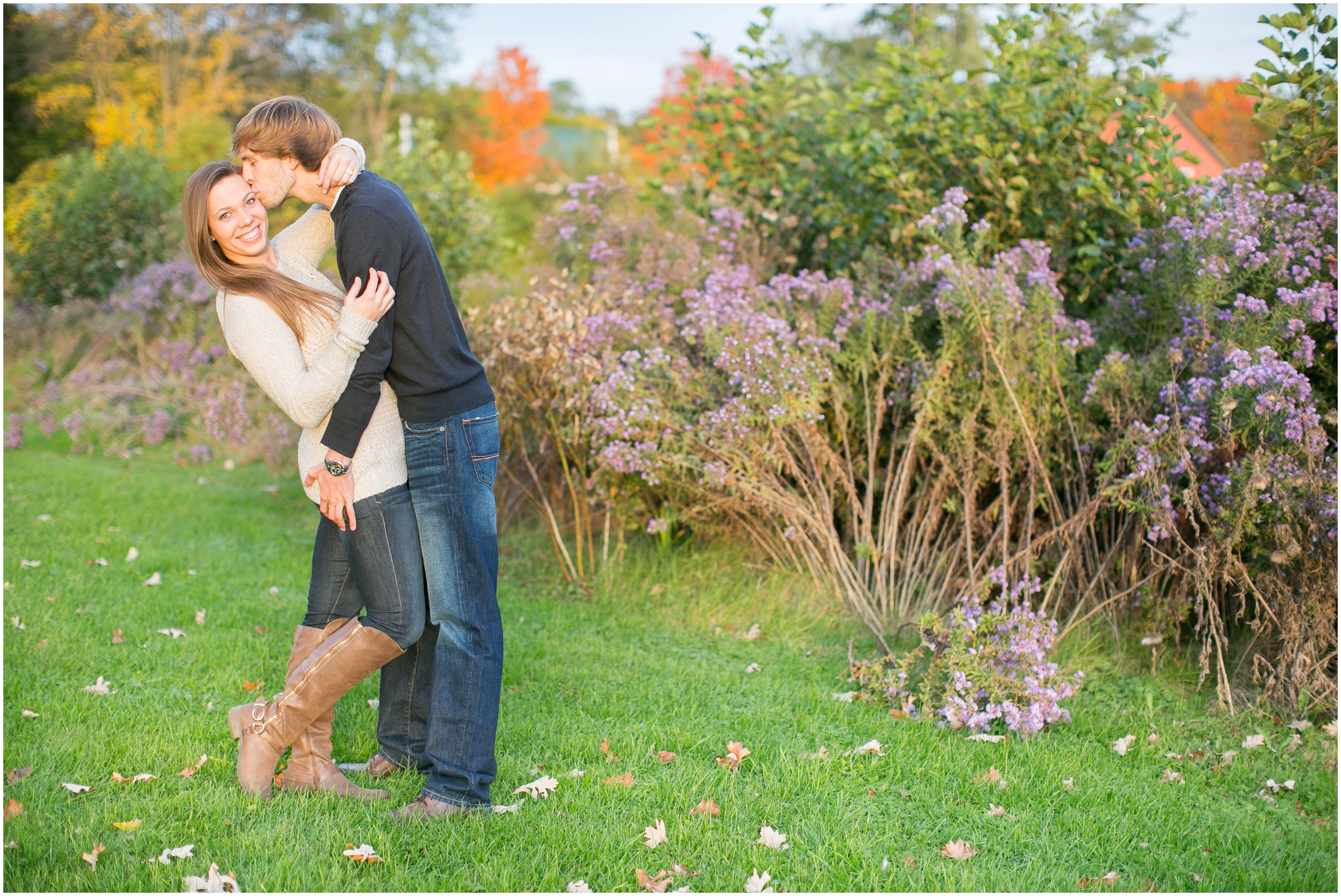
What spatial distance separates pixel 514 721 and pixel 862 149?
338 centimetres

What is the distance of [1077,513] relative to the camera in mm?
3844

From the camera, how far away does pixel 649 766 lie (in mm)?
3039

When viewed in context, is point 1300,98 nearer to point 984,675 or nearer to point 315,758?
point 984,675

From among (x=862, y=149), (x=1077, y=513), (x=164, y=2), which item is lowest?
(x=1077, y=513)

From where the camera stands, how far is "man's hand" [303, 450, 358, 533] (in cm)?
257

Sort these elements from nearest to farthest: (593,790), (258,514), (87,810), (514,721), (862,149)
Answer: (87,810)
(593,790)
(514,721)
(862,149)
(258,514)

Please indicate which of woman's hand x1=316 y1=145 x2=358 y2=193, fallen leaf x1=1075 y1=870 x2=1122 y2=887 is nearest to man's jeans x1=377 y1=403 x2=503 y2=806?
woman's hand x1=316 y1=145 x2=358 y2=193

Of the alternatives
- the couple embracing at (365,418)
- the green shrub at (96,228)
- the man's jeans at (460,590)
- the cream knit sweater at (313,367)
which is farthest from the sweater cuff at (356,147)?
the green shrub at (96,228)

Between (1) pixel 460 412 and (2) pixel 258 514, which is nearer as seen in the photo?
(1) pixel 460 412

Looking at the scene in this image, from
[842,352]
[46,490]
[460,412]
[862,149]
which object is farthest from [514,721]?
[46,490]

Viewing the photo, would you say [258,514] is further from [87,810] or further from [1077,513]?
[1077,513]

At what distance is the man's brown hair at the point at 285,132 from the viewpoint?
2.52 m

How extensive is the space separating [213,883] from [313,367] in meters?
1.24

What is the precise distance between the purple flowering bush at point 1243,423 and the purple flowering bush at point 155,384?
507 centimetres
